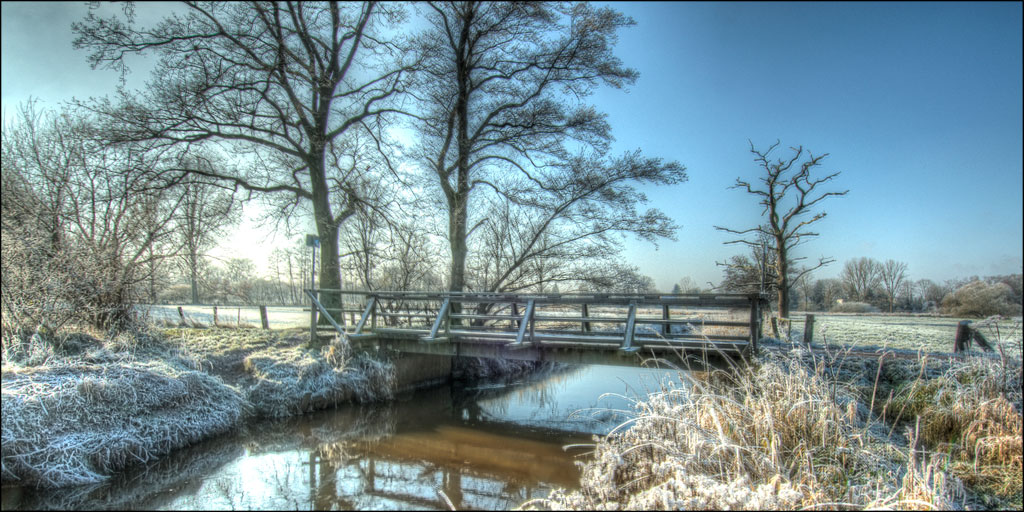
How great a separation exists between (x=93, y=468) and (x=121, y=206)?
18.6ft

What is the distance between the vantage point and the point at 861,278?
36.0 feet

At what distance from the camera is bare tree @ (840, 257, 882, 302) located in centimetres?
1071

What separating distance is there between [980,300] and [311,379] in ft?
34.8

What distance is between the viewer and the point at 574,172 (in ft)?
39.5

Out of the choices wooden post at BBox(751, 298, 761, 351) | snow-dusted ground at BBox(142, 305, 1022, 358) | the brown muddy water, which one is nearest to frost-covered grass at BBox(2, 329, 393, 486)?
the brown muddy water

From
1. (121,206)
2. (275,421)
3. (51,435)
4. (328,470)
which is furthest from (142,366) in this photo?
(121,206)

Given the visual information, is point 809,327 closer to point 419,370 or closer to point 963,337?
point 963,337

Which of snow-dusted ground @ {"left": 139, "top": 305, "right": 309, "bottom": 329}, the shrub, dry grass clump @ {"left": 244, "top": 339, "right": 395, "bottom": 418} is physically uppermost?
the shrub

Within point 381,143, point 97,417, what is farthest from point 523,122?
point 97,417

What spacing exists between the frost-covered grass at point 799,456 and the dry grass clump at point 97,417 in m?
4.85

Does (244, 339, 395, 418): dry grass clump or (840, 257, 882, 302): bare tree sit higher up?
(840, 257, 882, 302): bare tree

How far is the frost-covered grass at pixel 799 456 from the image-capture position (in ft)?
11.6

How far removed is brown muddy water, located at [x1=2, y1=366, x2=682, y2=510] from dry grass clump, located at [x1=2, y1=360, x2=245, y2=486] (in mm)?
200

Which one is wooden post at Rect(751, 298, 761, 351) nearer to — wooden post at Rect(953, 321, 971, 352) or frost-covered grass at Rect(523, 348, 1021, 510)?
frost-covered grass at Rect(523, 348, 1021, 510)
